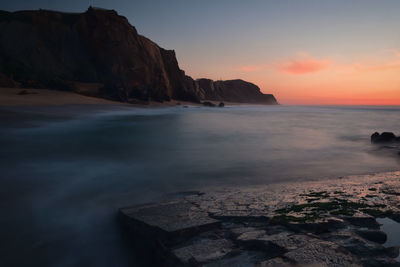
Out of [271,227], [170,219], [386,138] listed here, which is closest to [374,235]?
[271,227]

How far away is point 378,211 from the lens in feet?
11.6

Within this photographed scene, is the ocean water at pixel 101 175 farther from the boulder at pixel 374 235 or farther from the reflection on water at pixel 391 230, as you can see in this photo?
the reflection on water at pixel 391 230

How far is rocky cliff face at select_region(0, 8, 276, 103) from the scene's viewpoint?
4069cm

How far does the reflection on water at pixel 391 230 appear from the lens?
2869 mm

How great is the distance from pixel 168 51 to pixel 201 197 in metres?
61.1

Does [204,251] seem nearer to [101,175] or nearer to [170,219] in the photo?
[170,219]

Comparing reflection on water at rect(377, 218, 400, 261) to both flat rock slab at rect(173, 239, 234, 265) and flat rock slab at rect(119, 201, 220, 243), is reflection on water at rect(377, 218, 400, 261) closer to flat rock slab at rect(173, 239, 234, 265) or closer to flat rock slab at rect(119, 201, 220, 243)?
flat rock slab at rect(173, 239, 234, 265)

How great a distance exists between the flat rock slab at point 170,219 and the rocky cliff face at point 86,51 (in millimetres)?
33368

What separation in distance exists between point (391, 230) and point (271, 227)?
4.35 feet

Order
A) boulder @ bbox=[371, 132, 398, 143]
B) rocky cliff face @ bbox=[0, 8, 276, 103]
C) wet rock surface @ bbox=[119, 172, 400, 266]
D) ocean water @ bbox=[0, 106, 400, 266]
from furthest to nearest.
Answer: rocky cliff face @ bbox=[0, 8, 276, 103], boulder @ bbox=[371, 132, 398, 143], ocean water @ bbox=[0, 106, 400, 266], wet rock surface @ bbox=[119, 172, 400, 266]

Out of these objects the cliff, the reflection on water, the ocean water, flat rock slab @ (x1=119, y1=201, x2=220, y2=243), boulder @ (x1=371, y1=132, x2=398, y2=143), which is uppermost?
the cliff

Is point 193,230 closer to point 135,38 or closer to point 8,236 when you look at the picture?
point 8,236

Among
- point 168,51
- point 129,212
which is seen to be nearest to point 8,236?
point 129,212

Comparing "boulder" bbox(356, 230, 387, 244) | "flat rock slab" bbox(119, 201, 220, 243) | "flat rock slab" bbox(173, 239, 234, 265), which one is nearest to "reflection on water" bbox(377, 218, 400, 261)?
"boulder" bbox(356, 230, 387, 244)
